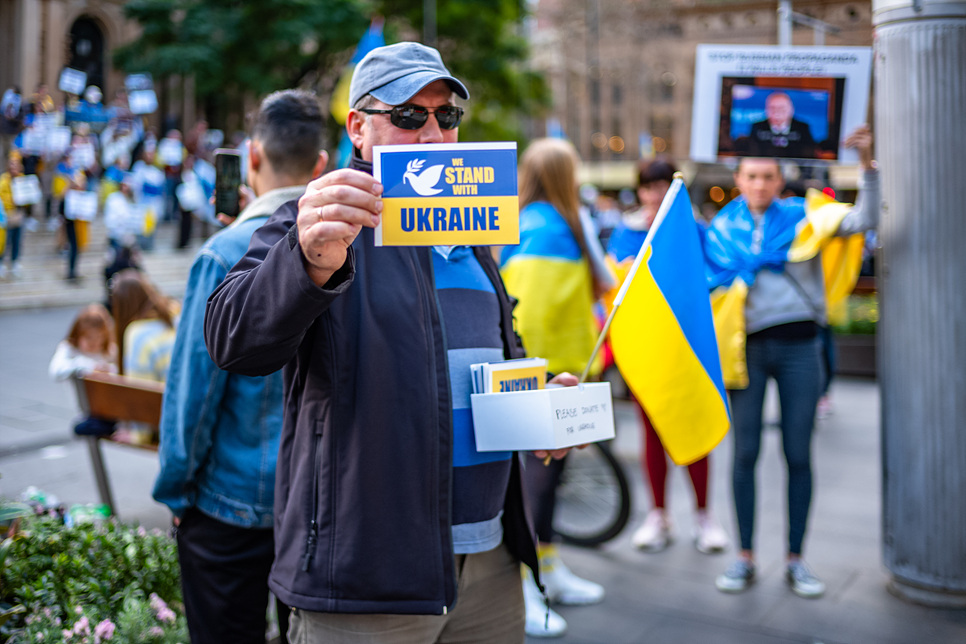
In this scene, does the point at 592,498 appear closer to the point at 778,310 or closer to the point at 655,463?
the point at 655,463

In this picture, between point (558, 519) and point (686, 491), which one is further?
point (686, 491)

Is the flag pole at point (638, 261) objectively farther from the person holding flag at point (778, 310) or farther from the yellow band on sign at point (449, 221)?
the person holding flag at point (778, 310)

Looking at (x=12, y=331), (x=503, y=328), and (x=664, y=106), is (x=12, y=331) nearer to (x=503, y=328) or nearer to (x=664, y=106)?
(x=503, y=328)

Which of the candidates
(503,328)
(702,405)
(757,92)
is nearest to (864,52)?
(757,92)

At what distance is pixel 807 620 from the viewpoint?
3754 millimetres

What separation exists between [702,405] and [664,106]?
52.9 meters

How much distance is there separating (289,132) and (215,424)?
0.91 m

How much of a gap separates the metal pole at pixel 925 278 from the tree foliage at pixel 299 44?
22.9m

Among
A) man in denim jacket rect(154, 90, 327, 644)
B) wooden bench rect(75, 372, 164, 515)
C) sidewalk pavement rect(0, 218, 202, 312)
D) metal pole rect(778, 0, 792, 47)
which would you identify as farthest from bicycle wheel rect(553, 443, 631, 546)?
sidewalk pavement rect(0, 218, 202, 312)

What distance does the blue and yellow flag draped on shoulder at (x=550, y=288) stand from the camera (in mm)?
4160

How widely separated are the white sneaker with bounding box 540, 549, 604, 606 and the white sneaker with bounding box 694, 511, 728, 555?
33.4 inches

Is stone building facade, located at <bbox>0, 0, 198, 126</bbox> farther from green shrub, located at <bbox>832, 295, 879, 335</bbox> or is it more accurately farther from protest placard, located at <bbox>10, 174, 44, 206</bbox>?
green shrub, located at <bbox>832, 295, 879, 335</bbox>

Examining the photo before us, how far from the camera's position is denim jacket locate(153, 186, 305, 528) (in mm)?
2406

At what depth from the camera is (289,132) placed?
261 cm
